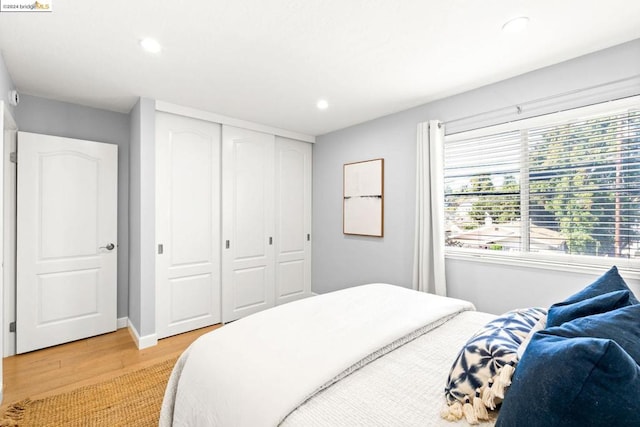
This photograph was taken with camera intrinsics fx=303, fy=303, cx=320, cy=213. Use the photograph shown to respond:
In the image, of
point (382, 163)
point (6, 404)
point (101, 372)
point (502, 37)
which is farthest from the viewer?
point (382, 163)

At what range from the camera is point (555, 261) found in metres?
2.31

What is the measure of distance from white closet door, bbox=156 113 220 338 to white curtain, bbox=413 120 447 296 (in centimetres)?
225

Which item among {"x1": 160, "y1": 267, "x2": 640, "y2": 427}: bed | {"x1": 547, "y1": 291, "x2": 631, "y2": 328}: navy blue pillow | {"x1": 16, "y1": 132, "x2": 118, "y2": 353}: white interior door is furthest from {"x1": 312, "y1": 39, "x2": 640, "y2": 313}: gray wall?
{"x1": 16, "y1": 132, "x2": 118, "y2": 353}: white interior door

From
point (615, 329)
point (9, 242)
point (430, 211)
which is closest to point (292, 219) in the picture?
point (430, 211)

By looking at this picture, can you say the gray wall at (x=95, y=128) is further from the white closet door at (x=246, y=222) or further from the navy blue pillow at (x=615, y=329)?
the navy blue pillow at (x=615, y=329)

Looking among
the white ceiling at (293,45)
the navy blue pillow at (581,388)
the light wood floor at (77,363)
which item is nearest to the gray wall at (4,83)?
the white ceiling at (293,45)

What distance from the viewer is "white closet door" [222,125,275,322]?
3600 mm

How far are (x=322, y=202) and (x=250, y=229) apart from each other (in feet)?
3.64

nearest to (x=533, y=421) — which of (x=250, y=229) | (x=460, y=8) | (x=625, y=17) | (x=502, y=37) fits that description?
(x=460, y=8)

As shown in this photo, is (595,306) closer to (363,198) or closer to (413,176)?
(413,176)

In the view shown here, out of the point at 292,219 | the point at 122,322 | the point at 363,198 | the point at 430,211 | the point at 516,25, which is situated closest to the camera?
the point at 516,25

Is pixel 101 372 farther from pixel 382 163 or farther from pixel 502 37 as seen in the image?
pixel 502 37

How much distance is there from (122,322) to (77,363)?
2.68 ft

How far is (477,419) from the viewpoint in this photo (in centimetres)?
93
